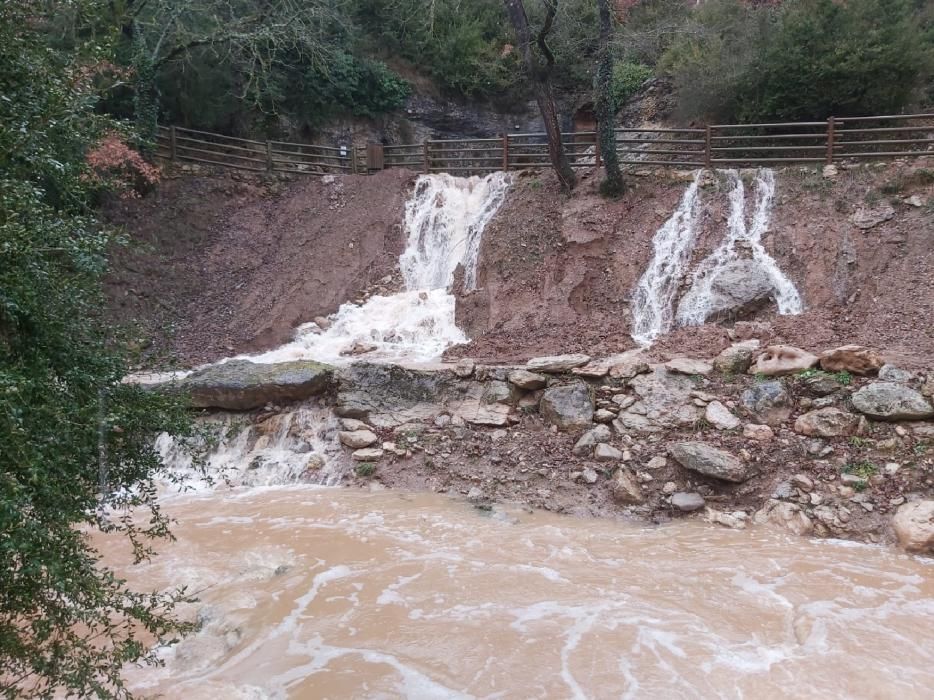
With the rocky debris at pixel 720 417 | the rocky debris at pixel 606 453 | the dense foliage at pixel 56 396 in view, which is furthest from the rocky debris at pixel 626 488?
the dense foliage at pixel 56 396

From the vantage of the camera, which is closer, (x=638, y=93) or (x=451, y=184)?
(x=451, y=184)

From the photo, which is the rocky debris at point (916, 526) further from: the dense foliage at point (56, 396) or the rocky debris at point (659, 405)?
the dense foliage at point (56, 396)

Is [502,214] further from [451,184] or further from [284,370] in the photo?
[284,370]

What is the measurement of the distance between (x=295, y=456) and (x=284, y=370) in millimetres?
1490

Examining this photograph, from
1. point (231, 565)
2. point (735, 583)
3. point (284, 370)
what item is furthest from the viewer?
point (284, 370)

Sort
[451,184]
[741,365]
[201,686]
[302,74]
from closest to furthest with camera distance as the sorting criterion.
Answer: [201,686], [741,365], [451,184], [302,74]

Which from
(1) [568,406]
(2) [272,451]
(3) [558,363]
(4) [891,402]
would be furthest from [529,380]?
(4) [891,402]

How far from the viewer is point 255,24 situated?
1669 centimetres

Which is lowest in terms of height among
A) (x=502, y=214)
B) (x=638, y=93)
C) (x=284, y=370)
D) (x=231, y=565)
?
(x=231, y=565)

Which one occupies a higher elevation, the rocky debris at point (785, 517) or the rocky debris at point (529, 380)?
the rocky debris at point (529, 380)

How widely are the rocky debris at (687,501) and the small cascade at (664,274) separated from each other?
3741mm

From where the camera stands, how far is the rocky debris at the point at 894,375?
743 cm

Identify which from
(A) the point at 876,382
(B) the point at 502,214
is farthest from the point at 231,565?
(B) the point at 502,214

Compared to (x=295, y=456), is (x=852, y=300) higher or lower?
higher
